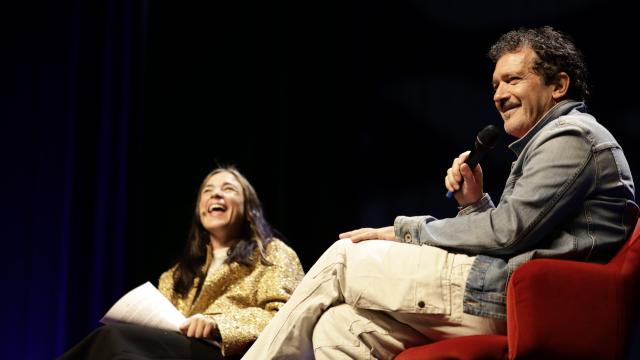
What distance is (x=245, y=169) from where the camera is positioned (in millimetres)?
3334

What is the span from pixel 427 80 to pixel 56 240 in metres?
1.77

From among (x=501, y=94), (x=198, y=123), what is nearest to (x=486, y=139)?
(x=501, y=94)

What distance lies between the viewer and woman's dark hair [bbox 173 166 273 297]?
8.49 feet

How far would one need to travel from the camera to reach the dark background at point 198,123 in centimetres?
314

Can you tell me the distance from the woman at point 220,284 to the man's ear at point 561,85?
44.3 inches

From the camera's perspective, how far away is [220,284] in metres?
2.55

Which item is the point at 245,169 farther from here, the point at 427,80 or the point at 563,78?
the point at 563,78

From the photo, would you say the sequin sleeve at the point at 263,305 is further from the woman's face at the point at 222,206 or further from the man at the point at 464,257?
the man at the point at 464,257

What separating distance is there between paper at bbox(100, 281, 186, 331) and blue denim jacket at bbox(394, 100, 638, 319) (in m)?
1.02

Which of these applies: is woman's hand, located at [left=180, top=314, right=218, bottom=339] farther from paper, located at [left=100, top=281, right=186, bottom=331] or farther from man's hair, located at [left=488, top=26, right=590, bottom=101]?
man's hair, located at [left=488, top=26, right=590, bottom=101]

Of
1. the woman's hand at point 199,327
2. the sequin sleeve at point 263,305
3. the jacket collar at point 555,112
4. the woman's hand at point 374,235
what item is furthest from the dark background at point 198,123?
the woman's hand at point 374,235

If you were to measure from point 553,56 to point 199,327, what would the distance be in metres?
1.30

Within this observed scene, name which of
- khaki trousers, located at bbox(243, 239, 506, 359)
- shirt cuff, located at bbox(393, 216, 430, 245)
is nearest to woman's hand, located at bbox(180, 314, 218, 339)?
khaki trousers, located at bbox(243, 239, 506, 359)

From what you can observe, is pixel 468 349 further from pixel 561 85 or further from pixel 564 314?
pixel 561 85
